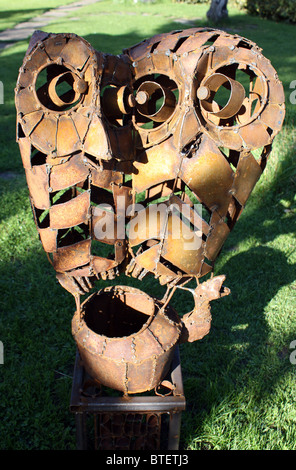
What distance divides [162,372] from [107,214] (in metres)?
0.82

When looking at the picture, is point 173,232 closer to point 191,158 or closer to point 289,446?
point 191,158

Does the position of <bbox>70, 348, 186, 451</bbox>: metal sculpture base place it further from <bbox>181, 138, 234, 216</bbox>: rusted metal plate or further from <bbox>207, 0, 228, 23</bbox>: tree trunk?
<bbox>207, 0, 228, 23</bbox>: tree trunk

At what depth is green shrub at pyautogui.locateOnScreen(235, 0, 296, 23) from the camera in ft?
43.7

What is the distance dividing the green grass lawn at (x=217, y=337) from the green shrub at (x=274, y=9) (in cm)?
1011

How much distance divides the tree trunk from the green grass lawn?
26.3 ft

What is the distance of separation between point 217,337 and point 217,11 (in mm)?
11282

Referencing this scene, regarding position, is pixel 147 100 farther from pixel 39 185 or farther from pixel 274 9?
pixel 274 9

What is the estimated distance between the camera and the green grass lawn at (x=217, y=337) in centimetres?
243

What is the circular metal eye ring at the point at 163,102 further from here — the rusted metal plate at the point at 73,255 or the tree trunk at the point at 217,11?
the tree trunk at the point at 217,11

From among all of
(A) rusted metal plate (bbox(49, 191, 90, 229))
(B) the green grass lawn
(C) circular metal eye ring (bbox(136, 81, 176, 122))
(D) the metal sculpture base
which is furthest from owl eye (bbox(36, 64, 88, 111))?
(B) the green grass lawn

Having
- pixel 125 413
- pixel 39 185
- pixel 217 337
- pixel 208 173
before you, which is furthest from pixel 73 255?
pixel 217 337

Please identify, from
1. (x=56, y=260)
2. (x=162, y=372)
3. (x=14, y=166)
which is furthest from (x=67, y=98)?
(x=14, y=166)

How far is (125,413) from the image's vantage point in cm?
197

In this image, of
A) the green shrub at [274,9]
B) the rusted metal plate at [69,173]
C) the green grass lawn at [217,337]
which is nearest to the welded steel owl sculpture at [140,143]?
the rusted metal plate at [69,173]
